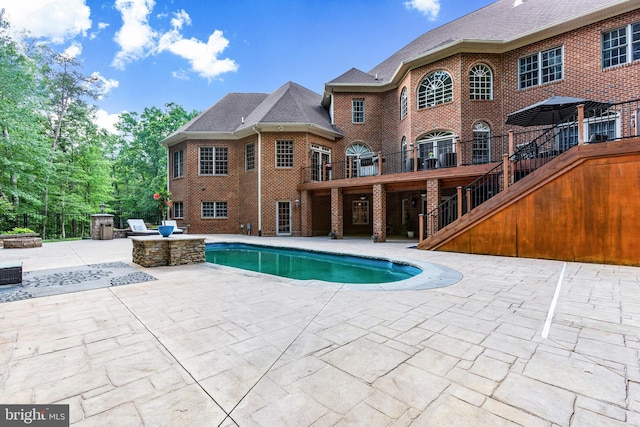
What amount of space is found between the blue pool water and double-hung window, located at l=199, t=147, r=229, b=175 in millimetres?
7151

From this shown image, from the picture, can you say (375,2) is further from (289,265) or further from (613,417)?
Answer: (613,417)

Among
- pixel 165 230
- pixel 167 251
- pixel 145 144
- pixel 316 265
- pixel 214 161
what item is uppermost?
pixel 145 144

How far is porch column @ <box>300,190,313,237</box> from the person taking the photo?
47.2ft

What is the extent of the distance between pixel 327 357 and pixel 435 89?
12.8 metres

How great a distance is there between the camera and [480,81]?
11.5 meters

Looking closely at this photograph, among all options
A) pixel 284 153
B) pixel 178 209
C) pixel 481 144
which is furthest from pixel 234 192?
pixel 481 144

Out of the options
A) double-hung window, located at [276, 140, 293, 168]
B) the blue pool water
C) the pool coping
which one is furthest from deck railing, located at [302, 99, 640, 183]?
the blue pool water

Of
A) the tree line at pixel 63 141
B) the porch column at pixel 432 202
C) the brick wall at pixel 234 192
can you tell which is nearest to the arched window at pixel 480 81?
the porch column at pixel 432 202

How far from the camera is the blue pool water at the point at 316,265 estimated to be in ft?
21.3

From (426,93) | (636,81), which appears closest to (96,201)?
(426,93)

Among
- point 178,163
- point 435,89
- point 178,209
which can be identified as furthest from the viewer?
point 178,163

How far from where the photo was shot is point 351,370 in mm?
2047

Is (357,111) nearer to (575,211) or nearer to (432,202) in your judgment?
(432,202)

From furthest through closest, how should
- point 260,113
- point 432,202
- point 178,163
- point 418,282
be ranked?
point 178,163 → point 260,113 → point 432,202 → point 418,282
